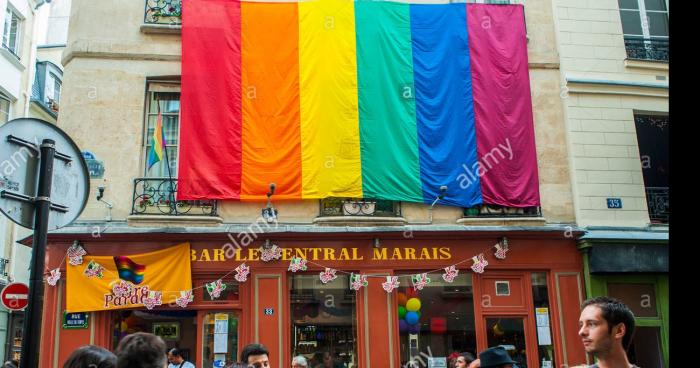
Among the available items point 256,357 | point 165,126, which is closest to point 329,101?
point 165,126

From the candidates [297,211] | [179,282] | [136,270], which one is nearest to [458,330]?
[297,211]

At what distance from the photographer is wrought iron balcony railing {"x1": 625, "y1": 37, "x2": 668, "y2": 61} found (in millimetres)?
14664

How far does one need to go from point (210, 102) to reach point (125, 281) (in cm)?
391

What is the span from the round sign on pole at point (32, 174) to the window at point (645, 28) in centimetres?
1322

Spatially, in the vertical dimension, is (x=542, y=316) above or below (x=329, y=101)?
below

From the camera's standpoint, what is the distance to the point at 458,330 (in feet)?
42.8

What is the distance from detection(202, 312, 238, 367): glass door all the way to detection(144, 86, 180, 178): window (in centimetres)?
300

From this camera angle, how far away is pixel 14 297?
1066 centimetres

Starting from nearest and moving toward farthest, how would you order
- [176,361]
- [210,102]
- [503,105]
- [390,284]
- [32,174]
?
1. [32,174]
2. [176,361]
3. [390,284]
4. [210,102]
5. [503,105]

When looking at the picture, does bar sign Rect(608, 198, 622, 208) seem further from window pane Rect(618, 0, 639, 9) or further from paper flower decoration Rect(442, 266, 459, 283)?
window pane Rect(618, 0, 639, 9)

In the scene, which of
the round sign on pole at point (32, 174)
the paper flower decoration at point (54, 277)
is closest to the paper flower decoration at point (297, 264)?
the paper flower decoration at point (54, 277)

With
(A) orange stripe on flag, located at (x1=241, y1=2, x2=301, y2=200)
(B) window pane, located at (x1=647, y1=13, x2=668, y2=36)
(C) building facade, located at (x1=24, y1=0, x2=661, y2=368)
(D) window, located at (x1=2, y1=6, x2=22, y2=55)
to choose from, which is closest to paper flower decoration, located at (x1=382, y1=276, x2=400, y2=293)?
(C) building facade, located at (x1=24, y1=0, x2=661, y2=368)

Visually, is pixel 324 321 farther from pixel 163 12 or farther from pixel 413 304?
pixel 163 12

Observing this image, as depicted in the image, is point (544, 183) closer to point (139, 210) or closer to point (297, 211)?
point (297, 211)
